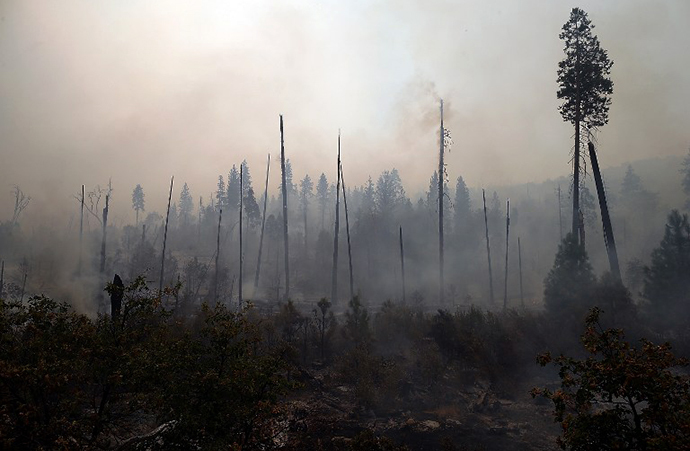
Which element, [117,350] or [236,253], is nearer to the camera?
[117,350]

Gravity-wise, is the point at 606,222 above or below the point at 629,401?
above

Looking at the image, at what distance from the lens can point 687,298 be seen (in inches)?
985

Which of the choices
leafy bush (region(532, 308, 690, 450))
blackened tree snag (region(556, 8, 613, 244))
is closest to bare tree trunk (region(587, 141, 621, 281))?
blackened tree snag (region(556, 8, 613, 244))

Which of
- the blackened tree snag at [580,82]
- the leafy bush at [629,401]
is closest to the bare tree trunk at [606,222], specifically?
the blackened tree snag at [580,82]

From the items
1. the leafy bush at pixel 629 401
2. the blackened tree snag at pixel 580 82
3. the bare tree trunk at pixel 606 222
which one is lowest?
the leafy bush at pixel 629 401

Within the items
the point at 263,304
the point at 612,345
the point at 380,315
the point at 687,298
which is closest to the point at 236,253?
the point at 263,304

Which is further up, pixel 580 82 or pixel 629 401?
pixel 580 82

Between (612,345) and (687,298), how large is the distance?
87.9 feet

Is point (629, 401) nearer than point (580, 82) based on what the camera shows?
Yes

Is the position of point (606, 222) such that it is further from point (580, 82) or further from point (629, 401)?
point (629, 401)

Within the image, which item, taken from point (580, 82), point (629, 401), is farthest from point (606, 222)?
point (629, 401)

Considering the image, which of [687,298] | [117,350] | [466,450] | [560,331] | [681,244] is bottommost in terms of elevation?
[466,450]

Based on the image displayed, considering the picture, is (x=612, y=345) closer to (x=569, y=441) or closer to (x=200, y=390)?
(x=569, y=441)

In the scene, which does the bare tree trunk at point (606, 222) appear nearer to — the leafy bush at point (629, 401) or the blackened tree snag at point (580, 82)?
the blackened tree snag at point (580, 82)
